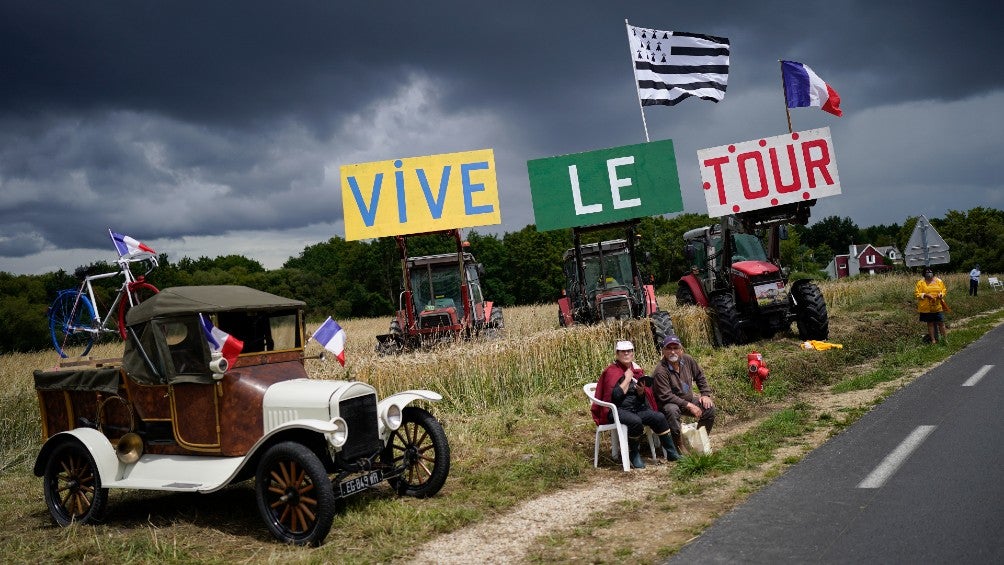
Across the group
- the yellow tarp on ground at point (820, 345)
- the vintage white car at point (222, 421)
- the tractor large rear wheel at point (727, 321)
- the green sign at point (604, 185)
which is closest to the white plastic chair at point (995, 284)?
the yellow tarp on ground at point (820, 345)

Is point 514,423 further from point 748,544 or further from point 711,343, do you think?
point 711,343

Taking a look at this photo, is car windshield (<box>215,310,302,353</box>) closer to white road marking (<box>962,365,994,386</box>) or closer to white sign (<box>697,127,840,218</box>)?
white road marking (<box>962,365,994,386</box>)

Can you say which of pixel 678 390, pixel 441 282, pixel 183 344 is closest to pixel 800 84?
pixel 441 282

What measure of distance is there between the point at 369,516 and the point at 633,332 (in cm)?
849

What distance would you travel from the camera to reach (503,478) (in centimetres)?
726

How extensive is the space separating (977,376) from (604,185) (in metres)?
6.84

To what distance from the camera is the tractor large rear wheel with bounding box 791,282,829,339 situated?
1545 cm

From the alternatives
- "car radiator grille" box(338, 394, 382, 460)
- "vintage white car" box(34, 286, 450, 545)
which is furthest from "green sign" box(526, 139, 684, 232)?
"car radiator grille" box(338, 394, 382, 460)

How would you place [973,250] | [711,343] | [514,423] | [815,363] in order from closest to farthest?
[514,423] < [815,363] < [711,343] < [973,250]

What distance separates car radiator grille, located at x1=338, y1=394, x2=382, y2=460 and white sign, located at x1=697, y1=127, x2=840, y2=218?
33.9 feet

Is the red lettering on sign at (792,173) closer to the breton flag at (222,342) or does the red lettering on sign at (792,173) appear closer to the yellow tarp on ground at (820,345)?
the yellow tarp on ground at (820,345)

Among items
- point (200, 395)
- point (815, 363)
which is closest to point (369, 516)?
point (200, 395)

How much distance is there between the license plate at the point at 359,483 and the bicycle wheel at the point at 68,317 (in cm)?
530

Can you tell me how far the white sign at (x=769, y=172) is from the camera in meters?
14.7
